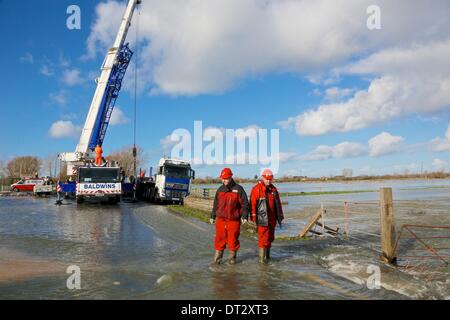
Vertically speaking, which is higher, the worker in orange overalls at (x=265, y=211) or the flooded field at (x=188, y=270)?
the worker in orange overalls at (x=265, y=211)

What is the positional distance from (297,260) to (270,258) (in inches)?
22.7

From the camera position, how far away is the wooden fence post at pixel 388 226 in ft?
28.3

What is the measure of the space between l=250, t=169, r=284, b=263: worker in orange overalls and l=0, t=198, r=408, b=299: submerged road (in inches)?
16.5

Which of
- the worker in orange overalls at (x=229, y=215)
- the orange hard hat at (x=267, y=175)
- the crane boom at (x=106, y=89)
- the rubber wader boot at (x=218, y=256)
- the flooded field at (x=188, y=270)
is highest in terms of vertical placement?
the crane boom at (x=106, y=89)

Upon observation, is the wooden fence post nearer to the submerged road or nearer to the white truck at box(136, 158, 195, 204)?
the submerged road

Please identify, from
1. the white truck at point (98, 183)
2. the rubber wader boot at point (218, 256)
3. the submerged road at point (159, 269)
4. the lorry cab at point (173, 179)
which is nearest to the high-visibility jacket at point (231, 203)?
the rubber wader boot at point (218, 256)

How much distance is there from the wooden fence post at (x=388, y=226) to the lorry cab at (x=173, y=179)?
69.0 feet

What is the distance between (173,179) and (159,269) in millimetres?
21580

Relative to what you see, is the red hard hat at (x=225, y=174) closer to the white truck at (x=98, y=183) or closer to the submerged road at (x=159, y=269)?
the submerged road at (x=159, y=269)

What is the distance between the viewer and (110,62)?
30359 mm

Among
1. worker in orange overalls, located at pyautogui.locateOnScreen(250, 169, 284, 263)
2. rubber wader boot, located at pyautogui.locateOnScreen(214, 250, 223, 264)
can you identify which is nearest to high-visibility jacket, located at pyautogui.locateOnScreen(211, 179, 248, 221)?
worker in orange overalls, located at pyautogui.locateOnScreen(250, 169, 284, 263)

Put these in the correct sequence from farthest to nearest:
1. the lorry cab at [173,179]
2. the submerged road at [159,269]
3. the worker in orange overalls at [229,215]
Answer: the lorry cab at [173,179], the worker in orange overalls at [229,215], the submerged road at [159,269]

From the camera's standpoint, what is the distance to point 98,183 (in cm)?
2536
